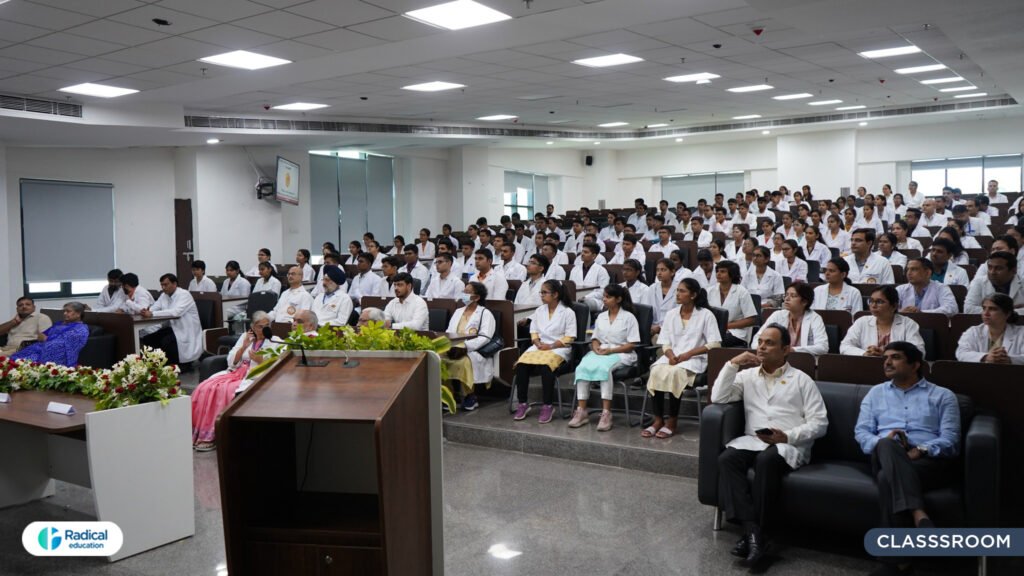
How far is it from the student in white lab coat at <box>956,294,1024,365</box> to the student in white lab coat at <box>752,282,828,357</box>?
2.73 feet

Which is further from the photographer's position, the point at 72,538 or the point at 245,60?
the point at 245,60

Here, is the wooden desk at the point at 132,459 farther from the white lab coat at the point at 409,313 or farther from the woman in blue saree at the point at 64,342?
the woman in blue saree at the point at 64,342

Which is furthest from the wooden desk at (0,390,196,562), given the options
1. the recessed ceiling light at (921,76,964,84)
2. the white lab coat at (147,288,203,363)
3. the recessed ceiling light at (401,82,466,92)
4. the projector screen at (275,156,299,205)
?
the recessed ceiling light at (921,76,964,84)

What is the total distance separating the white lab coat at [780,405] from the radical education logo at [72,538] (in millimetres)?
3151

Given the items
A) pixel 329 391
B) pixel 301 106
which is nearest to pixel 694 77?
pixel 301 106

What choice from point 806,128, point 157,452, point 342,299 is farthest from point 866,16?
point 806,128

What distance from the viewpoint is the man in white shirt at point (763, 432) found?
152 inches

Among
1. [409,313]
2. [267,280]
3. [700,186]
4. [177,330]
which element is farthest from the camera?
[700,186]

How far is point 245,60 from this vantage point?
817cm

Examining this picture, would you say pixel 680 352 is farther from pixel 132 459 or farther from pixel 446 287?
pixel 132 459

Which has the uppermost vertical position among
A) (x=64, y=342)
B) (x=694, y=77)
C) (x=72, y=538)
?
(x=694, y=77)

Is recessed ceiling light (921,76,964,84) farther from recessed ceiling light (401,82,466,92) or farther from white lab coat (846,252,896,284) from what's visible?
recessed ceiling light (401,82,466,92)

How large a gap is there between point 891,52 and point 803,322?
5818 mm

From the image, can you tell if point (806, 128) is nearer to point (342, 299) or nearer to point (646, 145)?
point (646, 145)
